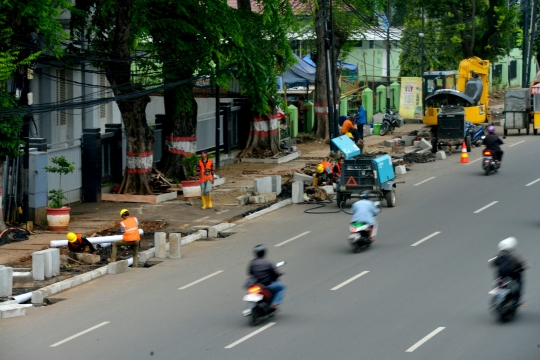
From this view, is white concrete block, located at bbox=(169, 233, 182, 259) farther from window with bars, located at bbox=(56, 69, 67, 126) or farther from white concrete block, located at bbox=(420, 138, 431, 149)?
white concrete block, located at bbox=(420, 138, 431, 149)

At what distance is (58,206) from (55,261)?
506 centimetres

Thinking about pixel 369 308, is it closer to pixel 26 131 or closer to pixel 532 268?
pixel 532 268

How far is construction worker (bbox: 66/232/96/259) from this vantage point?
834 inches

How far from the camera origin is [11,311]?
17.2 m

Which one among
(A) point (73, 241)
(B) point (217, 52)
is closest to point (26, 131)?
(A) point (73, 241)

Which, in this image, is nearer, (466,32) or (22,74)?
(22,74)

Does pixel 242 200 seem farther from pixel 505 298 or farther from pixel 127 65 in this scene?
pixel 505 298

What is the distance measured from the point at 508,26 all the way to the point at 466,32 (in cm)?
236

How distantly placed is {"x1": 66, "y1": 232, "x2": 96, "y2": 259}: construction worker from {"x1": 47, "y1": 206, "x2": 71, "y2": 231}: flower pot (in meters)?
2.99

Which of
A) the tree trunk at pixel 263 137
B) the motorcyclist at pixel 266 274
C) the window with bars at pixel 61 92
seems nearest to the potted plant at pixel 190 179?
the window with bars at pixel 61 92

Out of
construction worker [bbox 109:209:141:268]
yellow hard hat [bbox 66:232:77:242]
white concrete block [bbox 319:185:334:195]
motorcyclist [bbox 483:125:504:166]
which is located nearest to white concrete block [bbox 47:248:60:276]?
yellow hard hat [bbox 66:232:77:242]

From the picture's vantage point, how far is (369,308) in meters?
16.8

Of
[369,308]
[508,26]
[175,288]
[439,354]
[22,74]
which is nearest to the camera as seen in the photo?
[439,354]

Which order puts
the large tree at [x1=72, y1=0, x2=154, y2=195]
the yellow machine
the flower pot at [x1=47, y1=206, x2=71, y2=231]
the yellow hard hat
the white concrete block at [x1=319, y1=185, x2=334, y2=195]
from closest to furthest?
the yellow hard hat → the flower pot at [x1=47, y1=206, x2=71, y2=231] → the large tree at [x1=72, y1=0, x2=154, y2=195] → the white concrete block at [x1=319, y1=185, x2=334, y2=195] → the yellow machine
